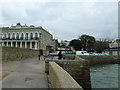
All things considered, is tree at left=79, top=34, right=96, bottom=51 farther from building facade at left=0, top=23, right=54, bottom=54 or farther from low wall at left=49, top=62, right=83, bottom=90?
low wall at left=49, top=62, right=83, bottom=90

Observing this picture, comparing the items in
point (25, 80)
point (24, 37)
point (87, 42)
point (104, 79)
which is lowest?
point (104, 79)

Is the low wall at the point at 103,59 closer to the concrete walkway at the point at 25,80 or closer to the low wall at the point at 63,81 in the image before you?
the concrete walkway at the point at 25,80

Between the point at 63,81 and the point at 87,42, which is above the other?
the point at 87,42

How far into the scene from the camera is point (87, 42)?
2862 inches

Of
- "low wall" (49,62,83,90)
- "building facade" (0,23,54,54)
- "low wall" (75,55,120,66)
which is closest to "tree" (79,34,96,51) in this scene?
"building facade" (0,23,54,54)

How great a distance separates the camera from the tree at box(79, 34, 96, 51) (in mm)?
71188

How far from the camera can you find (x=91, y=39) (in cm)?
7312

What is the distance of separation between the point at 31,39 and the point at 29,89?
4912 centimetres

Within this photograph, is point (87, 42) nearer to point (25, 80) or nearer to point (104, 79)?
point (104, 79)

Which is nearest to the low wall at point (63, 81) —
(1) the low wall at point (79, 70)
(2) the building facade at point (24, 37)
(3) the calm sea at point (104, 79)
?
(1) the low wall at point (79, 70)

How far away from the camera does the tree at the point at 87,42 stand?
2803 inches

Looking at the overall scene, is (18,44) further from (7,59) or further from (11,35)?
(7,59)

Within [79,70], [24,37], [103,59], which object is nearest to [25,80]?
[79,70]

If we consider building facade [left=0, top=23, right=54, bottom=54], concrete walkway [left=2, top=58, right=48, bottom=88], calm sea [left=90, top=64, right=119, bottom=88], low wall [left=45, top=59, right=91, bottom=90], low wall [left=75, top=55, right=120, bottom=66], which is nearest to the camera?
concrete walkway [left=2, top=58, right=48, bottom=88]
